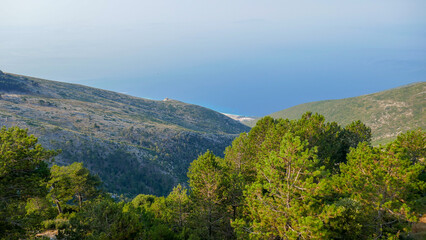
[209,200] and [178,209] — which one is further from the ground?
[209,200]

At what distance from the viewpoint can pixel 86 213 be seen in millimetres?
17219

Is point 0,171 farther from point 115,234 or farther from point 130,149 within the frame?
point 130,149

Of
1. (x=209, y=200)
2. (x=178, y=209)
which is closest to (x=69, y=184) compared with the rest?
(x=178, y=209)

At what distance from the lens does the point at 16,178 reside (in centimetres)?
1412

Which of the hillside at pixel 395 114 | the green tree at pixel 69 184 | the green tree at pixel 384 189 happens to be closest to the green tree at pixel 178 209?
the green tree at pixel 69 184

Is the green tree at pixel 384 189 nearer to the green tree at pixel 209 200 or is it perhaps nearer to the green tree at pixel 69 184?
the green tree at pixel 209 200

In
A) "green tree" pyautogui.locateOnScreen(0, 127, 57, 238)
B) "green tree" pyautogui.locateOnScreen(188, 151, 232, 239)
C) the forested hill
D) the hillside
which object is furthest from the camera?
the hillside

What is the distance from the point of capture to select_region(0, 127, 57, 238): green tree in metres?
13.6

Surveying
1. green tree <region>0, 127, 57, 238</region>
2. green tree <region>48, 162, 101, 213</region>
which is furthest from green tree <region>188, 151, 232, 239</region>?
green tree <region>48, 162, 101, 213</region>

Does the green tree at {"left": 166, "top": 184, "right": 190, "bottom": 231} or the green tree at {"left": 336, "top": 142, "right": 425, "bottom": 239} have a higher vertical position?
the green tree at {"left": 336, "top": 142, "right": 425, "bottom": 239}

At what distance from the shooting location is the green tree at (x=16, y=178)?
13.6 m

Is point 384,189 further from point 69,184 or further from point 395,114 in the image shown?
point 395,114

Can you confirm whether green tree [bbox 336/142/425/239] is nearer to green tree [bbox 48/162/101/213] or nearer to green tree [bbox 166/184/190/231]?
green tree [bbox 166/184/190/231]

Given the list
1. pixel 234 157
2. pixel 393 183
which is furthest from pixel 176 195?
pixel 393 183
